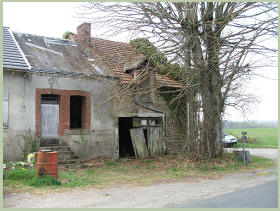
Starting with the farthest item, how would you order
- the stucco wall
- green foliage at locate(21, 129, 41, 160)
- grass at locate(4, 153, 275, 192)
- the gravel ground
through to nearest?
green foliage at locate(21, 129, 41, 160) → the stucco wall → grass at locate(4, 153, 275, 192) → the gravel ground

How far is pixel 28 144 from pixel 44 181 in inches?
203

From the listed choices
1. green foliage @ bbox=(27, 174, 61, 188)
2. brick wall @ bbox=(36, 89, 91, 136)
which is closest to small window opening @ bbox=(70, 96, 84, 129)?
brick wall @ bbox=(36, 89, 91, 136)

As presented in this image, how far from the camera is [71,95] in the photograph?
16.3 m

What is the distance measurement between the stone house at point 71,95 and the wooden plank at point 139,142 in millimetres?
414

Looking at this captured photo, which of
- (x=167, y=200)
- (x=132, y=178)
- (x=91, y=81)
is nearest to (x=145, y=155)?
(x=91, y=81)

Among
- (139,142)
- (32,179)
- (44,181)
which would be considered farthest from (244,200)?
(139,142)

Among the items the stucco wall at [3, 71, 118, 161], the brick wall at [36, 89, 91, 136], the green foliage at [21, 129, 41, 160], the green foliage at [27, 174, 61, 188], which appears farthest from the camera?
the brick wall at [36, 89, 91, 136]

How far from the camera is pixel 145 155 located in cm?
1811

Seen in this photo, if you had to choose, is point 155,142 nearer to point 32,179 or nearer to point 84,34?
point 84,34

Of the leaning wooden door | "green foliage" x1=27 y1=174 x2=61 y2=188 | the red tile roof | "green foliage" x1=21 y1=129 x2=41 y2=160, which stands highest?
the red tile roof

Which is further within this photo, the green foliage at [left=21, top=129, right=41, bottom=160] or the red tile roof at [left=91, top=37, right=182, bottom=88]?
the red tile roof at [left=91, top=37, right=182, bottom=88]

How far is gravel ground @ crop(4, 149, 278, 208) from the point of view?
783 cm

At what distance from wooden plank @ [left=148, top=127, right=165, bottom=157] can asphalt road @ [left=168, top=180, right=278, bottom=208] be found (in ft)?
30.9

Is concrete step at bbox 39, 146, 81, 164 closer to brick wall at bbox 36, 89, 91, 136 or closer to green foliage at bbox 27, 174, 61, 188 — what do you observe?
brick wall at bbox 36, 89, 91, 136
